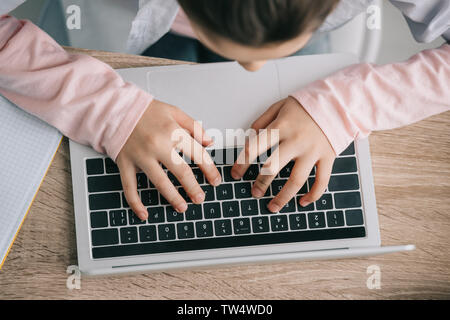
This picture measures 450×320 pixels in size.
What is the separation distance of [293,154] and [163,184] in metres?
0.17

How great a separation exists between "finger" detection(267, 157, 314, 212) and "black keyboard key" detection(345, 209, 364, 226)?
0.07 meters

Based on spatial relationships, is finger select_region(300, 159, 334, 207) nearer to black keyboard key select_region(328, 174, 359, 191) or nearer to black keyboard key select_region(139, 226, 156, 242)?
black keyboard key select_region(328, 174, 359, 191)

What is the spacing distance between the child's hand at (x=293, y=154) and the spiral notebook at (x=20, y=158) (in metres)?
0.26

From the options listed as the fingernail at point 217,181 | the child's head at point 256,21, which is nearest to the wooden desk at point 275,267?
the fingernail at point 217,181

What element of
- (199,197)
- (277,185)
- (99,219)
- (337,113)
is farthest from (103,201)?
(337,113)

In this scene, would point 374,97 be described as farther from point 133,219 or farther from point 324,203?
point 133,219

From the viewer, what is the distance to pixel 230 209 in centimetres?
50

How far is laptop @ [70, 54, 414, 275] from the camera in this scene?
1.62ft

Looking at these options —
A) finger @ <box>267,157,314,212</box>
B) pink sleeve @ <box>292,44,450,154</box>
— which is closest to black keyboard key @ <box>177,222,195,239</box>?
finger @ <box>267,157,314,212</box>

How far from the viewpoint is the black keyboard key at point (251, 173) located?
504mm

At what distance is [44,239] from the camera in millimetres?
516

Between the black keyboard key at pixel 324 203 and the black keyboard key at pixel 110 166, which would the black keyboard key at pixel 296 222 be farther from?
the black keyboard key at pixel 110 166

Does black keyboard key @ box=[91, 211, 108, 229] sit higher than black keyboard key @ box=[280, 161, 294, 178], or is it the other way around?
black keyboard key @ box=[280, 161, 294, 178]

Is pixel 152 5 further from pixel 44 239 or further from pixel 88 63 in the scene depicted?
pixel 44 239
